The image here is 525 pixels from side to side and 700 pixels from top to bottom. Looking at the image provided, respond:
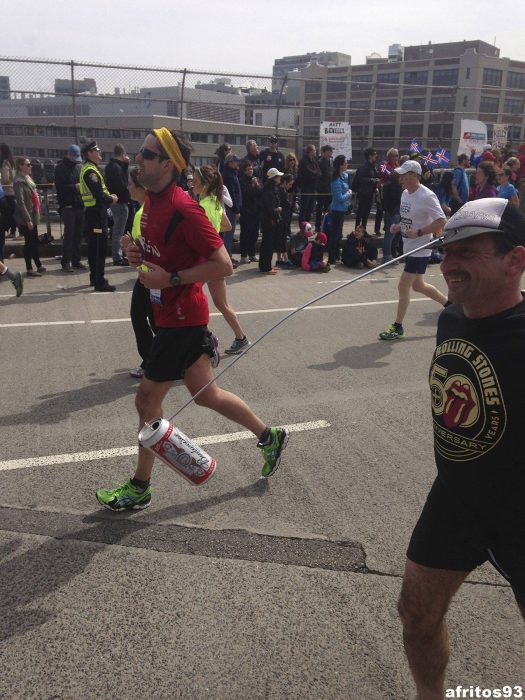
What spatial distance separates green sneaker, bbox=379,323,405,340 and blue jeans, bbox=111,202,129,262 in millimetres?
5674

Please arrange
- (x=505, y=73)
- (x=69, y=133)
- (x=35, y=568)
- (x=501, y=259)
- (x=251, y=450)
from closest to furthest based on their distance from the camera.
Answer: (x=501, y=259) < (x=35, y=568) < (x=251, y=450) < (x=69, y=133) < (x=505, y=73)

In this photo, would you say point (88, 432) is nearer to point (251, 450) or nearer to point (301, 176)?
point (251, 450)

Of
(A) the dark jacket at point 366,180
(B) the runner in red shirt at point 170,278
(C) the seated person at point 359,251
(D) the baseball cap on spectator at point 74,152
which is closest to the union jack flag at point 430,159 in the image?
(A) the dark jacket at point 366,180

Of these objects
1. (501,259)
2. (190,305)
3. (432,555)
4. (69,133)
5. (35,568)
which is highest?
(69,133)

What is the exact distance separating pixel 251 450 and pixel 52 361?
9.32 ft

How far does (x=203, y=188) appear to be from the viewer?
6.64m

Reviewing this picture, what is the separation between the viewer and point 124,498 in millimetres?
3586

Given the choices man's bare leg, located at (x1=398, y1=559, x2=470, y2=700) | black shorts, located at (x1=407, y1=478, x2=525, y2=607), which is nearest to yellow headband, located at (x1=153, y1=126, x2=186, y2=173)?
black shorts, located at (x1=407, y1=478, x2=525, y2=607)

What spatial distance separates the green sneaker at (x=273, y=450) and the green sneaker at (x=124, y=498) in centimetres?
78

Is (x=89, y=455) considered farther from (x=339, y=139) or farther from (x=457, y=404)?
(x=339, y=139)

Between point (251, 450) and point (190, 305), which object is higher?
point (190, 305)

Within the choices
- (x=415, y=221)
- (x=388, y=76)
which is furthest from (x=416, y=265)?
(x=388, y=76)

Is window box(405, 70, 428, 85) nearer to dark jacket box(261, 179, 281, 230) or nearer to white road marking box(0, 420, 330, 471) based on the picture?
dark jacket box(261, 179, 281, 230)

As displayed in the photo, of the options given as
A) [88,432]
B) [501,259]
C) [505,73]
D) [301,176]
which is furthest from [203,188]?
[505,73]
